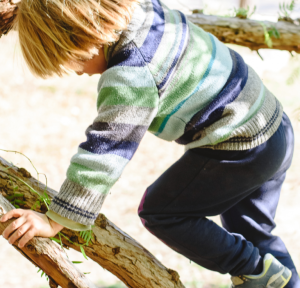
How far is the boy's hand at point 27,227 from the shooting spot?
1263 mm

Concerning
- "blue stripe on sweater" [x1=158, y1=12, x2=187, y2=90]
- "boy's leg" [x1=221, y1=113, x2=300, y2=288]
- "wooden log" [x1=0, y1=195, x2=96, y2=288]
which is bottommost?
"boy's leg" [x1=221, y1=113, x2=300, y2=288]

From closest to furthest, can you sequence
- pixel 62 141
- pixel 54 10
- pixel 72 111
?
1. pixel 54 10
2. pixel 62 141
3. pixel 72 111

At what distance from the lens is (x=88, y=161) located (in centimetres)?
129

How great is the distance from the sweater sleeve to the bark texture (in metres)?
1.27

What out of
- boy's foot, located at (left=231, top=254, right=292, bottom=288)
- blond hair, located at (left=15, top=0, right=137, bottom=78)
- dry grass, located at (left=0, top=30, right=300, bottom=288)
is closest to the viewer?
blond hair, located at (left=15, top=0, right=137, bottom=78)

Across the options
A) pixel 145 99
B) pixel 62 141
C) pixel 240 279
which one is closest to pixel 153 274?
pixel 240 279

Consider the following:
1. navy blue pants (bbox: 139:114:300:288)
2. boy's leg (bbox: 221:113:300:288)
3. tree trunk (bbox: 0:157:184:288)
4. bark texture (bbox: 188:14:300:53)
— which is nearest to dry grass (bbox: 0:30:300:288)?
bark texture (bbox: 188:14:300:53)

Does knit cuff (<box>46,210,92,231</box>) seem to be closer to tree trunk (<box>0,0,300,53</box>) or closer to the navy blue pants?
the navy blue pants

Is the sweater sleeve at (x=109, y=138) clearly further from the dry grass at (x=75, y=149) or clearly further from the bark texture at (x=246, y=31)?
the dry grass at (x=75, y=149)

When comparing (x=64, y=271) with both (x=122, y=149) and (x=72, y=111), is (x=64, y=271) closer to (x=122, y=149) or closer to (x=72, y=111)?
(x=122, y=149)

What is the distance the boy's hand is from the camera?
1.26 metres

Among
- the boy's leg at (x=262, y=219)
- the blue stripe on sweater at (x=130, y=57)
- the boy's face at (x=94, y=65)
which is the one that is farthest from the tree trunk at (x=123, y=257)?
the blue stripe on sweater at (x=130, y=57)

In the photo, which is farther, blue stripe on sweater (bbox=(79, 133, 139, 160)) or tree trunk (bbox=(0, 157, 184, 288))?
tree trunk (bbox=(0, 157, 184, 288))

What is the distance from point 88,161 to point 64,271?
40cm
